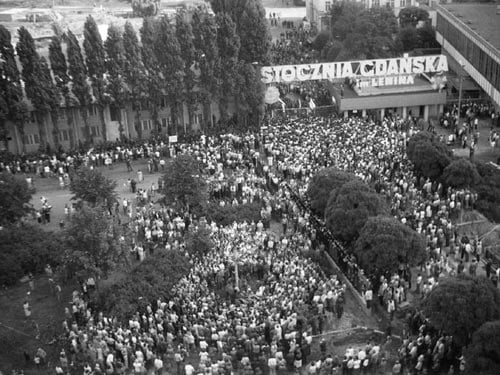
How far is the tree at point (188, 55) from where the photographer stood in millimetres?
49269

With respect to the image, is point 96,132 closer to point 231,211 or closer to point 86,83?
point 86,83

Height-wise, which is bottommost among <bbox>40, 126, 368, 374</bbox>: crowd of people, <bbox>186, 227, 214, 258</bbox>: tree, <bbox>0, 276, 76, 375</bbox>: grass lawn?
<bbox>0, 276, 76, 375</bbox>: grass lawn

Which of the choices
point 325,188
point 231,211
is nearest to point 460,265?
point 325,188

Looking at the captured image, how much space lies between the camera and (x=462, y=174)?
119ft

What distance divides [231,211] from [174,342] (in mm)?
10744

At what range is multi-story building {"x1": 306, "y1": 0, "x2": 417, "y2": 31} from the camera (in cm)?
7650

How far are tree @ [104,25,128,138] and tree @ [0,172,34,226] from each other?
13.9 metres

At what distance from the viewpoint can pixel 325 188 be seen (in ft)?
115

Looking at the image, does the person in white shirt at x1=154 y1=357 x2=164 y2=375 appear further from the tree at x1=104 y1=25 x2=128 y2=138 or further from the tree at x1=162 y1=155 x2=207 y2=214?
the tree at x1=104 y1=25 x2=128 y2=138

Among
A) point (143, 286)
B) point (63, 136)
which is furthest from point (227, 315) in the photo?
point (63, 136)

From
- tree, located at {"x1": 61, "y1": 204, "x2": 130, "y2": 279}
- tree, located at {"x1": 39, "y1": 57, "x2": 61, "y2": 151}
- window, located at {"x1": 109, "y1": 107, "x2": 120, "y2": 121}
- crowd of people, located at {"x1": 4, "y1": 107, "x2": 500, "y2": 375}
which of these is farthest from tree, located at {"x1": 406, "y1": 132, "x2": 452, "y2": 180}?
tree, located at {"x1": 39, "y1": 57, "x2": 61, "y2": 151}

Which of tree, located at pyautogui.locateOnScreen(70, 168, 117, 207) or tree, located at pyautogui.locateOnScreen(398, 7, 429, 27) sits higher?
tree, located at pyautogui.locateOnScreen(398, 7, 429, 27)

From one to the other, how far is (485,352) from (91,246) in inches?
652

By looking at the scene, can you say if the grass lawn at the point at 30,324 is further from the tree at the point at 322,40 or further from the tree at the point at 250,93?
the tree at the point at 322,40
